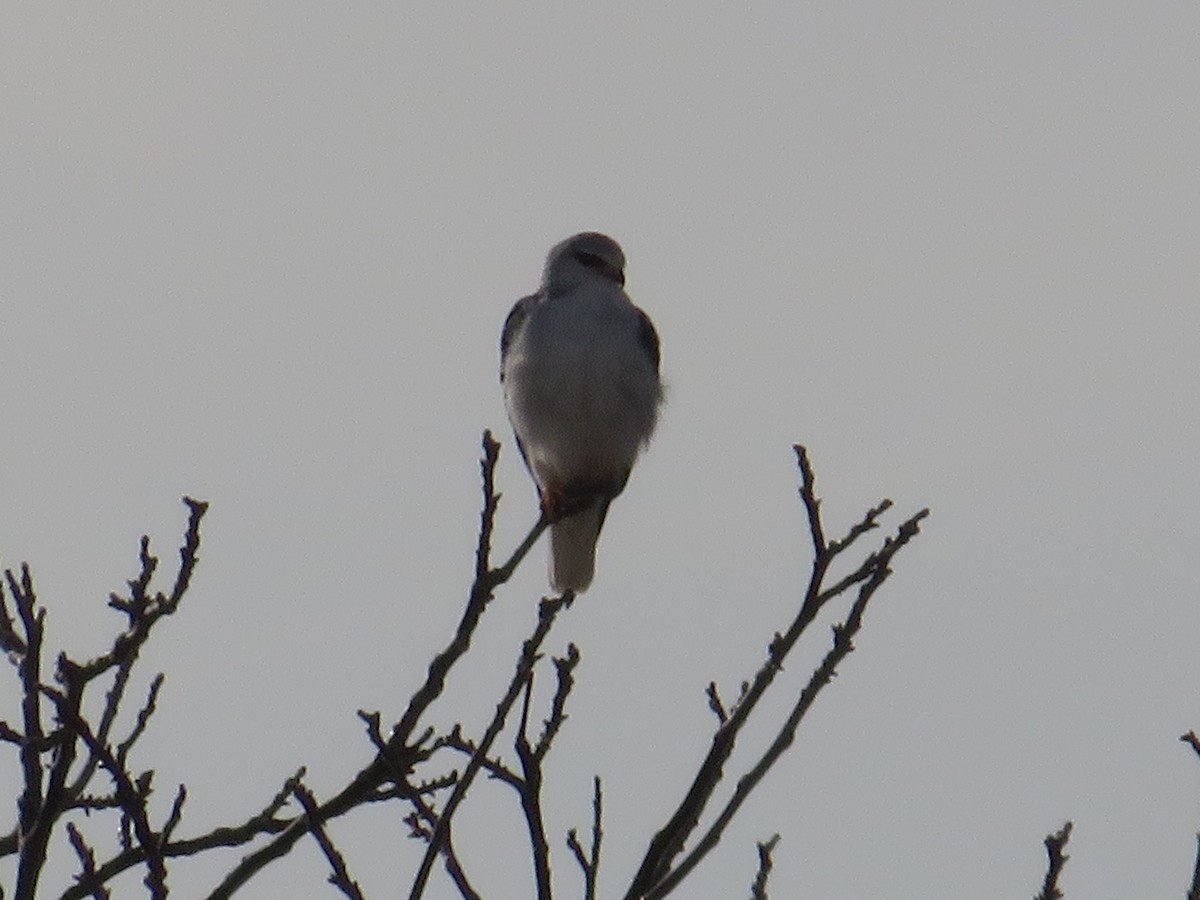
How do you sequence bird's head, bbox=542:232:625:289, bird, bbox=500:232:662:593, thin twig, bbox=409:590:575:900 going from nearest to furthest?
thin twig, bbox=409:590:575:900 → bird, bbox=500:232:662:593 → bird's head, bbox=542:232:625:289

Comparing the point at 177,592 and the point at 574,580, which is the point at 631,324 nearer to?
the point at 574,580

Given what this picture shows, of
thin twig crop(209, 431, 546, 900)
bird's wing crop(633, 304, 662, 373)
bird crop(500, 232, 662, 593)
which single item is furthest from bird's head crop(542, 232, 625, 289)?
thin twig crop(209, 431, 546, 900)

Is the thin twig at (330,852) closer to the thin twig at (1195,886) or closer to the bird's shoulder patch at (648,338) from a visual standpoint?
the thin twig at (1195,886)

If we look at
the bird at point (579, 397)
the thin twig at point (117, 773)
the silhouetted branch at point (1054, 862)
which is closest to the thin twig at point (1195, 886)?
the silhouetted branch at point (1054, 862)

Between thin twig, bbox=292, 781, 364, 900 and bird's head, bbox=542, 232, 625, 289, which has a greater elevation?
bird's head, bbox=542, 232, 625, 289

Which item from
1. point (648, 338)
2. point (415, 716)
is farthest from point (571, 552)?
point (415, 716)

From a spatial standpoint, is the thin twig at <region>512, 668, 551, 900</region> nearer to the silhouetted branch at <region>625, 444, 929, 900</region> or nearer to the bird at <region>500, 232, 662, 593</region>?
the silhouetted branch at <region>625, 444, 929, 900</region>

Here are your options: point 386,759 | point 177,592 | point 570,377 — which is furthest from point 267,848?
point 570,377

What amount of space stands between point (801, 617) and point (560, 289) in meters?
6.02

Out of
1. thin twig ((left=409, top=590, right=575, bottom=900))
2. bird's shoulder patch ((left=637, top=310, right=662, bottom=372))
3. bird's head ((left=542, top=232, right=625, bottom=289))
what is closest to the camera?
thin twig ((left=409, top=590, right=575, bottom=900))

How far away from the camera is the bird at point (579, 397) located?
8680mm

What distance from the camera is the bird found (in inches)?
342

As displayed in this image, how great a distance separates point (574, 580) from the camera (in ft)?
30.3

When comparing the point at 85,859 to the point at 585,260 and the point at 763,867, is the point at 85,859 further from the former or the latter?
the point at 585,260
